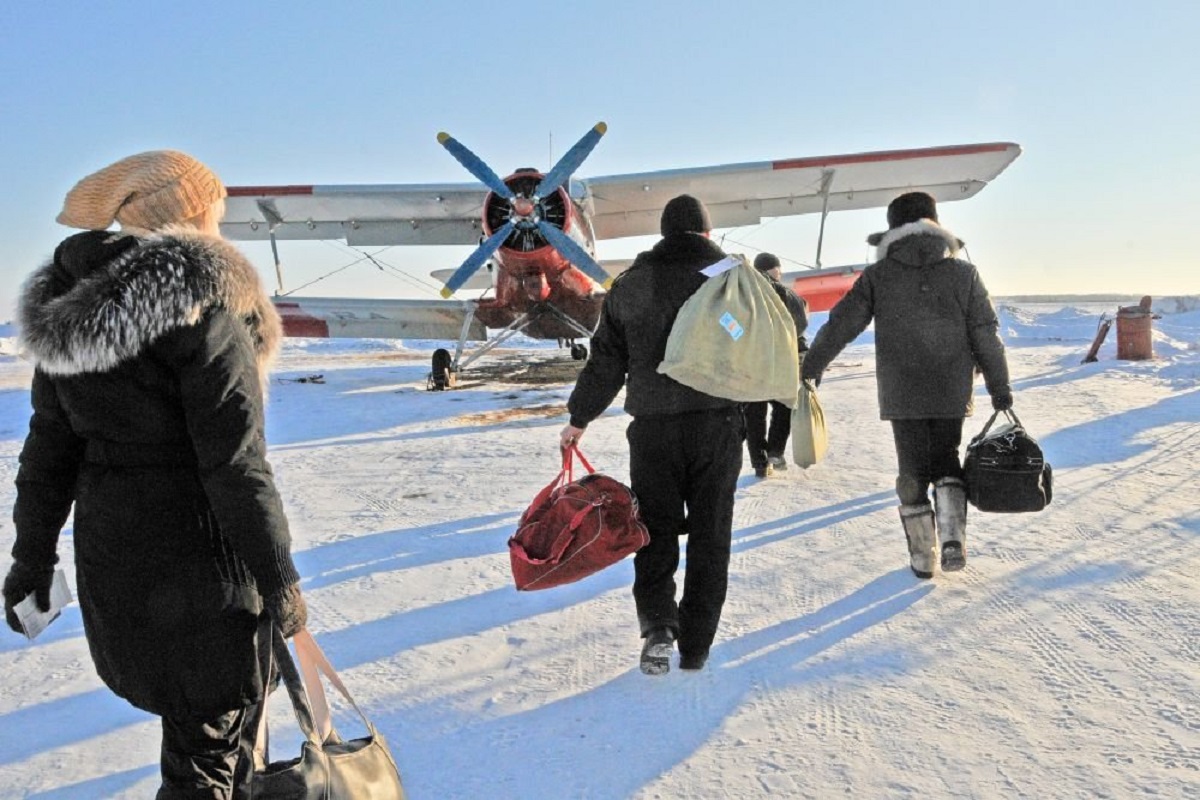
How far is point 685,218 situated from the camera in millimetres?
3023

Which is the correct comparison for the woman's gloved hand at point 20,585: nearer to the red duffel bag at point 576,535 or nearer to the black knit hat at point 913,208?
the red duffel bag at point 576,535

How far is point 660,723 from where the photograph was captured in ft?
8.14

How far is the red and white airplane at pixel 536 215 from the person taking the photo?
1151cm

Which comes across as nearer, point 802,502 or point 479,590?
point 479,590

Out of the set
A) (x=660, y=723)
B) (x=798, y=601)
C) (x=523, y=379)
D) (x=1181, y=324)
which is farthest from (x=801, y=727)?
(x=1181, y=324)

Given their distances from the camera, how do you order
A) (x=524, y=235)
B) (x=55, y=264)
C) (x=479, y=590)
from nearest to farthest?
(x=55, y=264) → (x=479, y=590) → (x=524, y=235)

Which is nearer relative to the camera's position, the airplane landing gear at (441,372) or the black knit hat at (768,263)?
the black knit hat at (768,263)

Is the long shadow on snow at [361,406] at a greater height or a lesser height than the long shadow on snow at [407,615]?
lesser

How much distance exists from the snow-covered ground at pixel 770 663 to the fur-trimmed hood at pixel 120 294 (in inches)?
55.5

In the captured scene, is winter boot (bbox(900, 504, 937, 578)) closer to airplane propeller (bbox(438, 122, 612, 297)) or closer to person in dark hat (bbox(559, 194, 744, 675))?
person in dark hat (bbox(559, 194, 744, 675))

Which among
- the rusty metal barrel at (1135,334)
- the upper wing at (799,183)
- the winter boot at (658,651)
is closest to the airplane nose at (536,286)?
the upper wing at (799,183)

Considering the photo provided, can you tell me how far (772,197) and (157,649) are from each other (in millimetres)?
14084

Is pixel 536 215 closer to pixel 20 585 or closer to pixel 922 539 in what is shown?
pixel 922 539

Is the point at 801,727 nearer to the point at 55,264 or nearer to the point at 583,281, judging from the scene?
the point at 55,264
